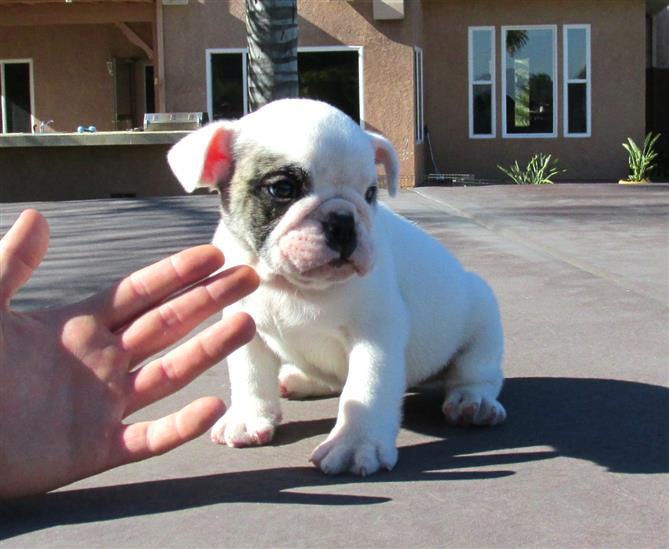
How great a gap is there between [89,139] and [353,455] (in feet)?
50.0

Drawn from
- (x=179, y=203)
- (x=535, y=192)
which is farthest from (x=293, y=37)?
(x=535, y=192)

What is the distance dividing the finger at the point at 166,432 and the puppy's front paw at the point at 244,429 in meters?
0.62

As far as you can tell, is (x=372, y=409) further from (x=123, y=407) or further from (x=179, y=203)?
(x=179, y=203)

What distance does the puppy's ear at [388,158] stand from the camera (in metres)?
3.63

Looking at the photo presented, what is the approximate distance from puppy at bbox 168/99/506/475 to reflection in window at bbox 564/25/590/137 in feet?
64.4

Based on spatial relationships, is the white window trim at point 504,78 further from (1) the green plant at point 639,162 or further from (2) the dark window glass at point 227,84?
(2) the dark window glass at point 227,84

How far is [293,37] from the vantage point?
10562mm

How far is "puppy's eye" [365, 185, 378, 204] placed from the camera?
3.38 metres

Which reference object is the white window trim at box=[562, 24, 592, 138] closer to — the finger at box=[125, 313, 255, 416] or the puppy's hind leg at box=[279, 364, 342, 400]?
the puppy's hind leg at box=[279, 364, 342, 400]

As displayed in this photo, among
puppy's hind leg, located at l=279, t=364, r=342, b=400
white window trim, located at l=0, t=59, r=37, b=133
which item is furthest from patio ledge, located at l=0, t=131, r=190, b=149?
puppy's hind leg, located at l=279, t=364, r=342, b=400

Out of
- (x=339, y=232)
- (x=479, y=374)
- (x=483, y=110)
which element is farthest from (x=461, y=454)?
(x=483, y=110)

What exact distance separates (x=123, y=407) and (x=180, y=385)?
0.19m

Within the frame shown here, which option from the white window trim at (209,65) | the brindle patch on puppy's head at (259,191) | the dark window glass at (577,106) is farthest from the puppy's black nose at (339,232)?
the dark window glass at (577,106)

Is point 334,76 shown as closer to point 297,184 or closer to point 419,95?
point 419,95
